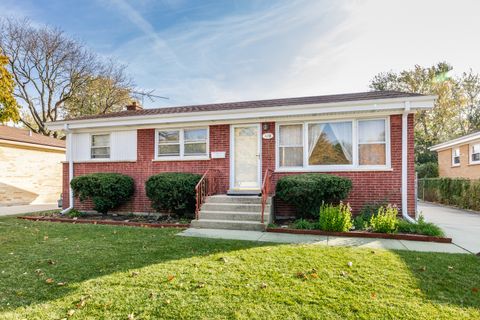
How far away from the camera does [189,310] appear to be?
2.87 metres

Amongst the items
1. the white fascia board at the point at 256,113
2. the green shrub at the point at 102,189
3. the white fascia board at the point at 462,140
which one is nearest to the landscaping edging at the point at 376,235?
the white fascia board at the point at 256,113

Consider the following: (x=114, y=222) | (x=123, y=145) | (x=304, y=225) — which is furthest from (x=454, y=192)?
(x=123, y=145)

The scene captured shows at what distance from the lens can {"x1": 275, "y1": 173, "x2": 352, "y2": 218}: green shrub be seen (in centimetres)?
700

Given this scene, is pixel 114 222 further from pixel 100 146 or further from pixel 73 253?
pixel 100 146

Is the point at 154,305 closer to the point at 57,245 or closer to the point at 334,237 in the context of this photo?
the point at 57,245

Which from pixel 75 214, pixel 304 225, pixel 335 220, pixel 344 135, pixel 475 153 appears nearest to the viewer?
pixel 335 220

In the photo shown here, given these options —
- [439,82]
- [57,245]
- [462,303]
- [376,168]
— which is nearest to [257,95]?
[376,168]

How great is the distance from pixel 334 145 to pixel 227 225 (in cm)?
409

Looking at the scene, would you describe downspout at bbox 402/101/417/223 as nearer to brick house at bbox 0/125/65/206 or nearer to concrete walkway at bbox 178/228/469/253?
concrete walkway at bbox 178/228/469/253

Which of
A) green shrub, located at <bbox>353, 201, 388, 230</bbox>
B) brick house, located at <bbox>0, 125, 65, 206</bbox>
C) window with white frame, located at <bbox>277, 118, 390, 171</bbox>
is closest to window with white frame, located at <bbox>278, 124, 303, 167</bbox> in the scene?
window with white frame, located at <bbox>277, 118, 390, 171</bbox>

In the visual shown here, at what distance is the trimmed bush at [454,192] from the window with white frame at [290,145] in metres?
8.82

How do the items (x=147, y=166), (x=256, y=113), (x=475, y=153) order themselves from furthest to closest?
(x=475, y=153), (x=147, y=166), (x=256, y=113)

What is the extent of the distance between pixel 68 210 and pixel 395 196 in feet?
35.9

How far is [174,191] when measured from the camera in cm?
787
